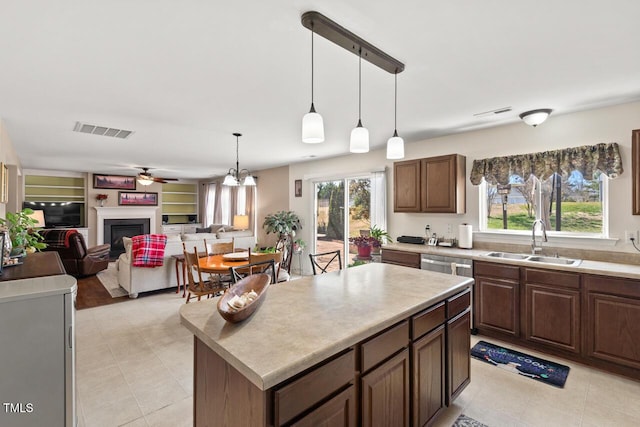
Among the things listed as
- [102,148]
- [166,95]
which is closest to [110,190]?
[102,148]

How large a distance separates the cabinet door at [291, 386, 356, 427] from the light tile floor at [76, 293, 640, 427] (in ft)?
3.75

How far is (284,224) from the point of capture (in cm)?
639

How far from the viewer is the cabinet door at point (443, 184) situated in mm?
3836

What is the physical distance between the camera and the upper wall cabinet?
3.85m

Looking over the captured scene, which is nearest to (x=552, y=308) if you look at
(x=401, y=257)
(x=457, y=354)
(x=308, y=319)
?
(x=457, y=354)

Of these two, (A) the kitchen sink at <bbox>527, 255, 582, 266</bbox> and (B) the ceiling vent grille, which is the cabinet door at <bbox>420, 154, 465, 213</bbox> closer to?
(A) the kitchen sink at <bbox>527, 255, 582, 266</bbox>

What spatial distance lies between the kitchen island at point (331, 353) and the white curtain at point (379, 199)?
2.79m

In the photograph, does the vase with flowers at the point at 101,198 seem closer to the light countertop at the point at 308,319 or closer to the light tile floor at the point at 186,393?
the light tile floor at the point at 186,393

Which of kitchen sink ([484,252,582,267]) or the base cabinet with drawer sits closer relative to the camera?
the base cabinet with drawer

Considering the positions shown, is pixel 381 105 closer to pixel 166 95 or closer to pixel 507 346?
pixel 166 95

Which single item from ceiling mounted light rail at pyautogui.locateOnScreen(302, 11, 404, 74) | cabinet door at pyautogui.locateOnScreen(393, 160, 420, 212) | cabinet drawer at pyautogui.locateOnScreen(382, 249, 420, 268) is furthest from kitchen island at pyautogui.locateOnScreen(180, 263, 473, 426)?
cabinet door at pyautogui.locateOnScreen(393, 160, 420, 212)

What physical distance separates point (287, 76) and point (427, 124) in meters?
2.06

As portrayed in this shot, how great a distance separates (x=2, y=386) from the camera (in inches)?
62.3

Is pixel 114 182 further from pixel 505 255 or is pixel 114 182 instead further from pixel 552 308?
pixel 552 308
